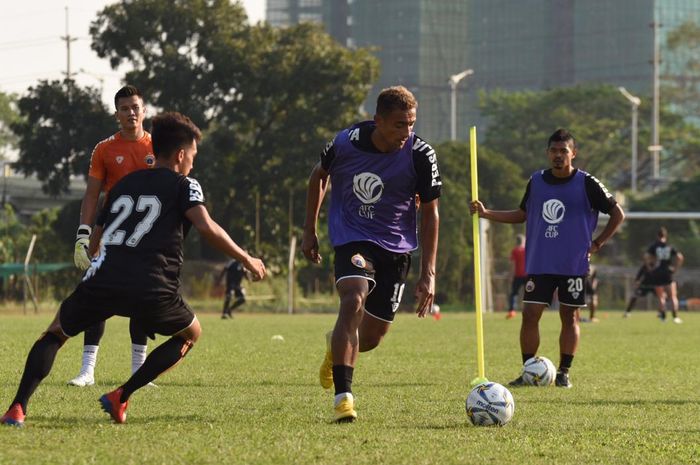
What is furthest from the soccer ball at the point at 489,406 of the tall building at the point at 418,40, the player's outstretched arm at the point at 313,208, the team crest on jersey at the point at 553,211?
the tall building at the point at 418,40

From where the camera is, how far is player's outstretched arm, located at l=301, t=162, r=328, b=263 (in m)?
8.48

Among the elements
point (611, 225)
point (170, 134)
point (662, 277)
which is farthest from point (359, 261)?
point (662, 277)

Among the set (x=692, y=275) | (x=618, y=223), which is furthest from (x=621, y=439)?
(x=692, y=275)

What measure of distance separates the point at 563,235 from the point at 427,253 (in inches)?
118

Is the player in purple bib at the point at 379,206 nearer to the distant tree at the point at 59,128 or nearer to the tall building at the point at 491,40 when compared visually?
the distant tree at the point at 59,128

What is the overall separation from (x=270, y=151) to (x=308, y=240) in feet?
123

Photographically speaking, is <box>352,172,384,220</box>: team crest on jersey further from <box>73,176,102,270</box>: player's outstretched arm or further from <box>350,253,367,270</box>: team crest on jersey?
<box>73,176,102,270</box>: player's outstretched arm

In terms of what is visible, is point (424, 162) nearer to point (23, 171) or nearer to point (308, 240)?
point (308, 240)

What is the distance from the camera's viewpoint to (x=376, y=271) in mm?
8367

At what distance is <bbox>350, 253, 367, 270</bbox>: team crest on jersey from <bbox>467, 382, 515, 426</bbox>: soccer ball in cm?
97

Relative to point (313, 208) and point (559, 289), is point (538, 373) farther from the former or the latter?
point (313, 208)

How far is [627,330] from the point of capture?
24.2 m

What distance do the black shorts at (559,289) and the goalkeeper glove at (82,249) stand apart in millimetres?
3760

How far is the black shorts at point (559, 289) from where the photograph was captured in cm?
1118
